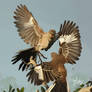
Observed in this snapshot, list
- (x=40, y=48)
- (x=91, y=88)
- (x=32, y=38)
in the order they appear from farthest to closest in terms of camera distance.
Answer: (x=32, y=38), (x=40, y=48), (x=91, y=88)

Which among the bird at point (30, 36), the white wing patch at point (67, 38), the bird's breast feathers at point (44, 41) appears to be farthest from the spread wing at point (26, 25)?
the white wing patch at point (67, 38)

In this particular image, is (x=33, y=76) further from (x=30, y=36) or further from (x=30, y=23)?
(x=30, y=23)

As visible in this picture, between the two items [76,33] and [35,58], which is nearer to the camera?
[35,58]

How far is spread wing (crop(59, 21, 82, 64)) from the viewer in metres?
5.85

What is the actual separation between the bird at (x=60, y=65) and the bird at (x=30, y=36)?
0.20 m

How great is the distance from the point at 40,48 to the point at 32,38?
45 cm

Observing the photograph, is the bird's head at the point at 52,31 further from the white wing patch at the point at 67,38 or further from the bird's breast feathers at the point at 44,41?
the white wing patch at the point at 67,38

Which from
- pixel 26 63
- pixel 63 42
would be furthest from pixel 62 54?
pixel 26 63

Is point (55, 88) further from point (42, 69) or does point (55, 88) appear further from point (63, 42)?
point (63, 42)

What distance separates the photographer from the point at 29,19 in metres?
6.18

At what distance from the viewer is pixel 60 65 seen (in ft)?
17.7

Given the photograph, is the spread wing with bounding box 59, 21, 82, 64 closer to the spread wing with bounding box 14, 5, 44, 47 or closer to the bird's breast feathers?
the bird's breast feathers

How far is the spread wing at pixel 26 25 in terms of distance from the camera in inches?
234

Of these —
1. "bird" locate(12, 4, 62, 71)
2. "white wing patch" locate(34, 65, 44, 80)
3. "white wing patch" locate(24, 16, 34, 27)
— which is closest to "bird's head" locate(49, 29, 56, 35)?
"bird" locate(12, 4, 62, 71)
